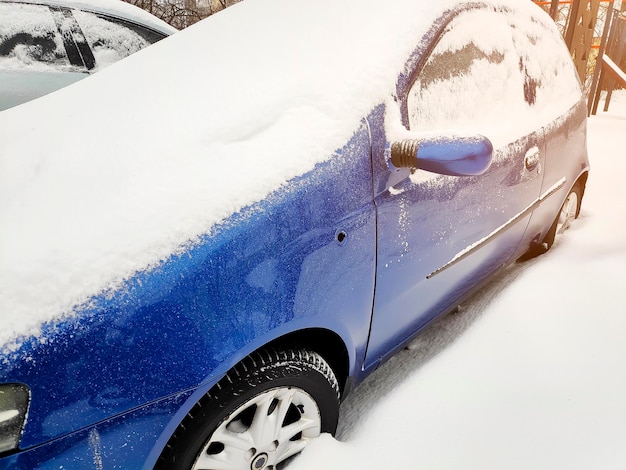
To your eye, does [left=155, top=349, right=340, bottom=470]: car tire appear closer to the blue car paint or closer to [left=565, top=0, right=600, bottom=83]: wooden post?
the blue car paint

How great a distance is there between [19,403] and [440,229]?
1.26 meters

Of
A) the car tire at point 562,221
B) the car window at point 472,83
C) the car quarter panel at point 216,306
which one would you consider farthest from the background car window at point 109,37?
the car tire at point 562,221

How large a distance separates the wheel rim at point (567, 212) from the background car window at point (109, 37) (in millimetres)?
2924

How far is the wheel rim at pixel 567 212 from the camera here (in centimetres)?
279

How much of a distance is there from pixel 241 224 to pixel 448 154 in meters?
0.60

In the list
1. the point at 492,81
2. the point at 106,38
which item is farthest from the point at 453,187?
the point at 106,38

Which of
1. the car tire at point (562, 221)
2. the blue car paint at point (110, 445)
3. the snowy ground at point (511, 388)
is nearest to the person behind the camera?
the blue car paint at point (110, 445)

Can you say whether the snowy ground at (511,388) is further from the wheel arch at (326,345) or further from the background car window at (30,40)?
the background car window at (30,40)

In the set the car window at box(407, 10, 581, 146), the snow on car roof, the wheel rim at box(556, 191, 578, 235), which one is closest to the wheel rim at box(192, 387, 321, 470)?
the snow on car roof

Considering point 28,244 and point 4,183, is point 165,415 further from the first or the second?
point 4,183

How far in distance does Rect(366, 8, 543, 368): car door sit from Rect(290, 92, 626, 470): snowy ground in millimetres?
183

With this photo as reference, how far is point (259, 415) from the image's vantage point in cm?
129

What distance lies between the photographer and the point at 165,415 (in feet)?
3.56

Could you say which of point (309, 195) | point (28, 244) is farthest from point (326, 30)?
point (28, 244)
